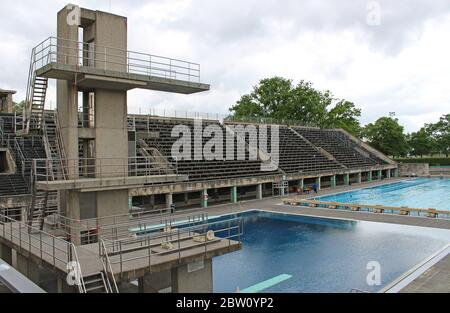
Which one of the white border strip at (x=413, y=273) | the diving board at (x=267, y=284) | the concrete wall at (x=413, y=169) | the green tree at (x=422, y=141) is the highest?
the green tree at (x=422, y=141)

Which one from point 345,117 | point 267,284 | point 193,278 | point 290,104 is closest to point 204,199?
point 267,284

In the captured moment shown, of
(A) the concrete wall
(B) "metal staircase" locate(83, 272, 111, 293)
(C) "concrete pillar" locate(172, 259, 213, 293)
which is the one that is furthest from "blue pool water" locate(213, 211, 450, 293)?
(A) the concrete wall

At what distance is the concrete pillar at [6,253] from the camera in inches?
450

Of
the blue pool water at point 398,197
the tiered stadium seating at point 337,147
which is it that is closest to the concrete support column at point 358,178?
the tiered stadium seating at point 337,147

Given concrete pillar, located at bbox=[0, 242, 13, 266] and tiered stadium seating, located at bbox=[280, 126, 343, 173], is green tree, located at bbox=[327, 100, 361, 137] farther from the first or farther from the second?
concrete pillar, located at bbox=[0, 242, 13, 266]

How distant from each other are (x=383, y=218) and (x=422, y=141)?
6644 centimetres

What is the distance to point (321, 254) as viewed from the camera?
14180 mm

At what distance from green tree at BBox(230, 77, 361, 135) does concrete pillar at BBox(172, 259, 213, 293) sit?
49.3m

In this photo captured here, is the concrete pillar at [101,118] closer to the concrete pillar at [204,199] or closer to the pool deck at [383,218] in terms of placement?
the pool deck at [383,218]

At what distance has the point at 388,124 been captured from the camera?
206 feet

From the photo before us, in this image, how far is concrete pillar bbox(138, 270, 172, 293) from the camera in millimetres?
9700

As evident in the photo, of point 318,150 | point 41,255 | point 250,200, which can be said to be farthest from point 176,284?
point 318,150

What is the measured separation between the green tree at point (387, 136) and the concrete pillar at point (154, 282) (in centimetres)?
5963
